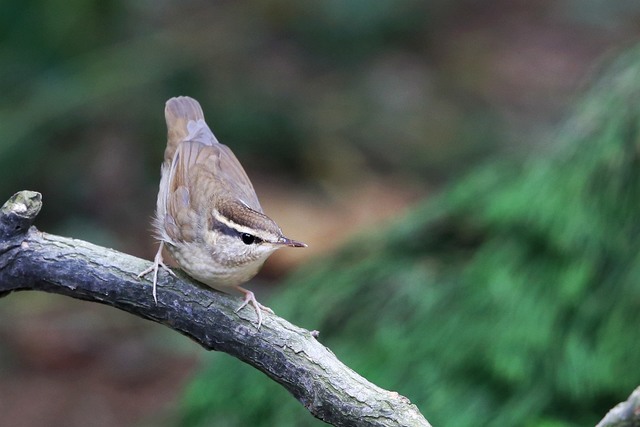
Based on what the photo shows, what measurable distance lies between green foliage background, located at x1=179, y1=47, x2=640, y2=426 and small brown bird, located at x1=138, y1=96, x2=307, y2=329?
3.18ft

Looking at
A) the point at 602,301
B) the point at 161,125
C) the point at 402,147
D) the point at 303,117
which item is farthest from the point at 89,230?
the point at 602,301

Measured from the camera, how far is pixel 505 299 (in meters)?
3.58

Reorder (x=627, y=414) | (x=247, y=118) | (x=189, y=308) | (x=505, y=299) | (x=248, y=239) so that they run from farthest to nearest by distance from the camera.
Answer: (x=247, y=118) < (x=505, y=299) < (x=248, y=239) < (x=189, y=308) < (x=627, y=414)

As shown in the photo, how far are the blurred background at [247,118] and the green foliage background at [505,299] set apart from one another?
30cm

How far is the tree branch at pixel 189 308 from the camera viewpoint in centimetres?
240

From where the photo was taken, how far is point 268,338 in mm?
2480

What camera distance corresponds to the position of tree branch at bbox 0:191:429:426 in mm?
2400

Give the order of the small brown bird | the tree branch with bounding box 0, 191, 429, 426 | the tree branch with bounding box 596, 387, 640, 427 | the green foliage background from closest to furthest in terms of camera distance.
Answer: the tree branch with bounding box 596, 387, 640, 427, the tree branch with bounding box 0, 191, 429, 426, the small brown bird, the green foliage background

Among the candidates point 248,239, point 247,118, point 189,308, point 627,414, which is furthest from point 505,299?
point 247,118

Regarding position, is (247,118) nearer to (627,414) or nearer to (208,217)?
(208,217)

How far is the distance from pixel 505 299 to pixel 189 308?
4.77 feet

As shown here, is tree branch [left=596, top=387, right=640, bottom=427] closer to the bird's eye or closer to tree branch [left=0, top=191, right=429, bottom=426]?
tree branch [left=0, top=191, right=429, bottom=426]

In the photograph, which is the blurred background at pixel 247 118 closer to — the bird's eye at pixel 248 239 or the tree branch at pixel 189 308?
the bird's eye at pixel 248 239

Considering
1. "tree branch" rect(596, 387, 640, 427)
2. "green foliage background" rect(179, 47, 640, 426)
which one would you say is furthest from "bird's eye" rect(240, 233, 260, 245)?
"tree branch" rect(596, 387, 640, 427)
